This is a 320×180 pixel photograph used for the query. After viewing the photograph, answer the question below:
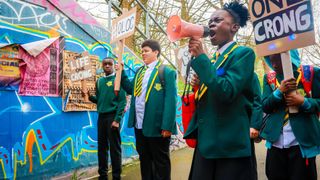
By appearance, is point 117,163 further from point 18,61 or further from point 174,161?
point 174,161

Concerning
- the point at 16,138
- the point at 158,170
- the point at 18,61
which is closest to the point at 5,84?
the point at 18,61

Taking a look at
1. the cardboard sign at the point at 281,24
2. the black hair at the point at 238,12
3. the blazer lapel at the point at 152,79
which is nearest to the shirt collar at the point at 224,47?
the black hair at the point at 238,12

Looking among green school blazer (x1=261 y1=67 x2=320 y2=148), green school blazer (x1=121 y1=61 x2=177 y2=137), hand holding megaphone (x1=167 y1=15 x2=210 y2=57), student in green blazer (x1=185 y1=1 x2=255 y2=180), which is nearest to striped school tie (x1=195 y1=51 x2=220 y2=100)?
student in green blazer (x1=185 y1=1 x2=255 y2=180)

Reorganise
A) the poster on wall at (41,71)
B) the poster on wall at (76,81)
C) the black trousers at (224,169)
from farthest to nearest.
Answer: the poster on wall at (76,81) → the poster on wall at (41,71) → the black trousers at (224,169)

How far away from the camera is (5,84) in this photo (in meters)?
4.30

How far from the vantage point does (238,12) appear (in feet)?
8.30

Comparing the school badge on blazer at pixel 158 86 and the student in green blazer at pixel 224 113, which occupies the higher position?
the school badge on blazer at pixel 158 86

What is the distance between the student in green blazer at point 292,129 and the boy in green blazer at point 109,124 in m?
2.46

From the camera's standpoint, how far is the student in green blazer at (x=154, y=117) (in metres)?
3.97

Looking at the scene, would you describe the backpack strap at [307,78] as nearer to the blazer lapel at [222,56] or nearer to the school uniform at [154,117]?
the blazer lapel at [222,56]

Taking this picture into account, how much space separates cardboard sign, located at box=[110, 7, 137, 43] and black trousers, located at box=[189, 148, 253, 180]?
267cm

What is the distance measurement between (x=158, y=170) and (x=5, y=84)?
227 centimetres

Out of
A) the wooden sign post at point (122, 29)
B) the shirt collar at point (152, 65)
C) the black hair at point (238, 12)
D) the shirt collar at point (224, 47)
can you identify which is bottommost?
the shirt collar at point (224, 47)

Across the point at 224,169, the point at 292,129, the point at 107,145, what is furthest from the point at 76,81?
the point at 224,169
